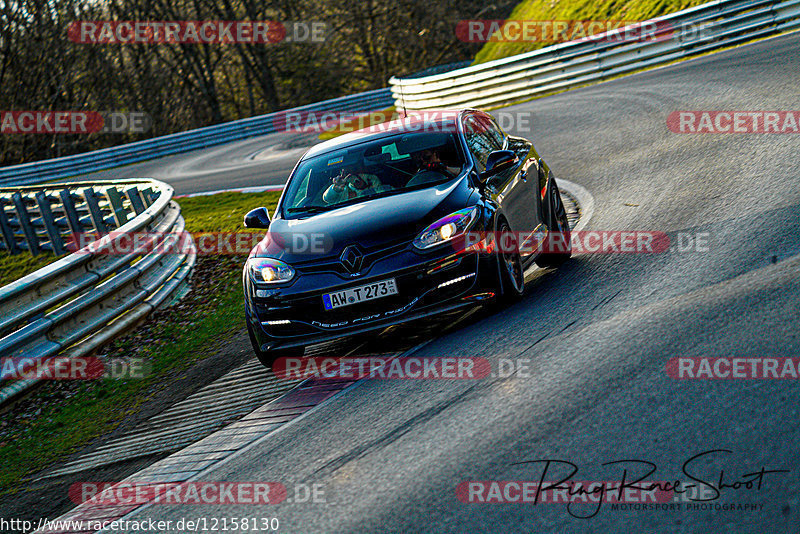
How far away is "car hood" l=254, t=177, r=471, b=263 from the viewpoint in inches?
258

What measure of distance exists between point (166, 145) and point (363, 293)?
2707cm

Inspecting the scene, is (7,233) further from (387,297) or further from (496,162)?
(387,297)

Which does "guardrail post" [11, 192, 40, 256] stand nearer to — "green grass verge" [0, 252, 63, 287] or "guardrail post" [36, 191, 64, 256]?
"green grass verge" [0, 252, 63, 287]

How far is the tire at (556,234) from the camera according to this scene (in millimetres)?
8234

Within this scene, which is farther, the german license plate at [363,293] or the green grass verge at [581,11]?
the green grass verge at [581,11]

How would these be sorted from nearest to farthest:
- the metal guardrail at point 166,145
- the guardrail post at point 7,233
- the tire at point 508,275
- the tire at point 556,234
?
1. the tire at point 508,275
2. the tire at point 556,234
3. the guardrail post at point 7,233
4. the metal guardrail at point 166,145

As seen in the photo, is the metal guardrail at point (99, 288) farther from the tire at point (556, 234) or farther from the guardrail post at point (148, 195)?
the tire at point (556, 234)

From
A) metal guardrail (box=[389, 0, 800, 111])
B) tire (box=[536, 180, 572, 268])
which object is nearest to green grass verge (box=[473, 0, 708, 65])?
metal guardrail (box=[389, 0, 800, 111])

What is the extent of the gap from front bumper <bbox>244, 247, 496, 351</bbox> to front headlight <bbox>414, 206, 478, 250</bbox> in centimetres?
10

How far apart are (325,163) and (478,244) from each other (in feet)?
6.33

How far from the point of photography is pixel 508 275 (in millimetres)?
6887

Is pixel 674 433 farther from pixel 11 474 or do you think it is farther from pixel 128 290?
pixel 128 290

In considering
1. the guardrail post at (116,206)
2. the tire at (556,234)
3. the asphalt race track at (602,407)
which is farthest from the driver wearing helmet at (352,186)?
the guardrail post at (116,206)

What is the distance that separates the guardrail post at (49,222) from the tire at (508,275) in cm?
1033
